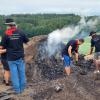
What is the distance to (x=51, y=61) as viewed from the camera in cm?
1670

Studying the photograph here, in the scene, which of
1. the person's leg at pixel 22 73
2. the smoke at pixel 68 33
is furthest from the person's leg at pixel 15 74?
the smoke at pixel 68 33

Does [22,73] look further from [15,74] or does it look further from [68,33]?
[68,33]

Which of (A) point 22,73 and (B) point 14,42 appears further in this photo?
(A) point 22,73

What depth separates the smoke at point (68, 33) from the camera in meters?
15.6

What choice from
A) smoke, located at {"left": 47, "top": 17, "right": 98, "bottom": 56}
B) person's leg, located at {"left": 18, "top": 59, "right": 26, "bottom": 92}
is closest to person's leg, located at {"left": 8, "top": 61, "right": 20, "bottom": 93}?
person's leg, located at {"left": 18, "top": 59, "right": 26, "bottom": 92}

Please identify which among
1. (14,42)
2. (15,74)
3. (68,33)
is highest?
(14,42)

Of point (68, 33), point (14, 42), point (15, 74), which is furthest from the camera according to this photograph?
point (68, 33)

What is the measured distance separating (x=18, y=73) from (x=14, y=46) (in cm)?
80

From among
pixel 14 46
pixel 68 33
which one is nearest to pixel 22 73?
pixel 14 46

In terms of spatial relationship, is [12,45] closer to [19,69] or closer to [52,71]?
[19,69]

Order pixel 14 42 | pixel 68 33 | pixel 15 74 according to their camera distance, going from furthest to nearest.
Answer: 1. pixel 68 33
2. pixel 15 74
3. pixel 14 42

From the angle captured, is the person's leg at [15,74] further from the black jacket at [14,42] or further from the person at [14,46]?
the black jacket at [14,42]

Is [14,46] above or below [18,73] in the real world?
above

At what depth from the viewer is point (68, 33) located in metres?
15.9
